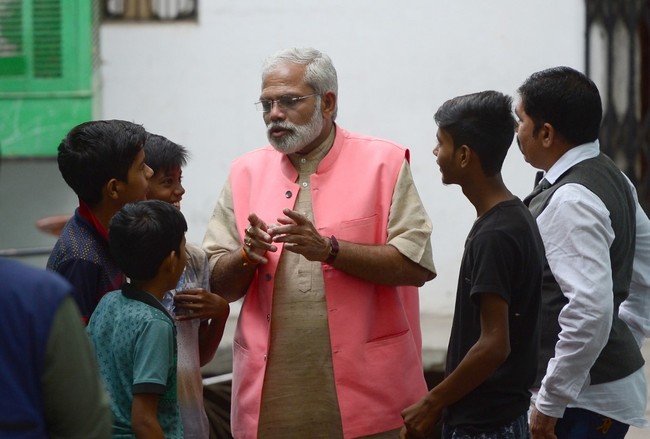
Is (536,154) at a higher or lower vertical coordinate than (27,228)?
higher

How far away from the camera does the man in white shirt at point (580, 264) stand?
2.94 m

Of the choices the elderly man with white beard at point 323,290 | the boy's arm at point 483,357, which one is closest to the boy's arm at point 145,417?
the boy's arm at point 483,357

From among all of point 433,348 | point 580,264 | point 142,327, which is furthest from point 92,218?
point 433,348

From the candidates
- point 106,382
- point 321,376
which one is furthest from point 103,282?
point 321,376

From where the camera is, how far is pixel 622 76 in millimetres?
7523

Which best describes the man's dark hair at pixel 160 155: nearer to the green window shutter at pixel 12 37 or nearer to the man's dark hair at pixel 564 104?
the man's dark hair at pixel 564 104

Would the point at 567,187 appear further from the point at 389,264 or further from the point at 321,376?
the point at 321,376

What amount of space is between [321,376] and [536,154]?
91cm

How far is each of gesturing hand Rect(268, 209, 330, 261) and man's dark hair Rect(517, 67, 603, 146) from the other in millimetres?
674

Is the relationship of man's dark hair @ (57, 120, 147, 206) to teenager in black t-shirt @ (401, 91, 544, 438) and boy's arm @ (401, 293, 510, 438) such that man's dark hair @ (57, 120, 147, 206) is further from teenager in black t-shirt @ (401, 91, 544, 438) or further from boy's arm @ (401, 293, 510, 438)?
boy's arm @ (401, 293, 510, 438)

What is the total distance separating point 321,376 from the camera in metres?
3.40

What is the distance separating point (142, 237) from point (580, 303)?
1123 millimetres

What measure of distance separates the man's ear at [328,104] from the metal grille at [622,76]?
13.7 feet

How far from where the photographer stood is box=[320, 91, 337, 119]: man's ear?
3.53m
